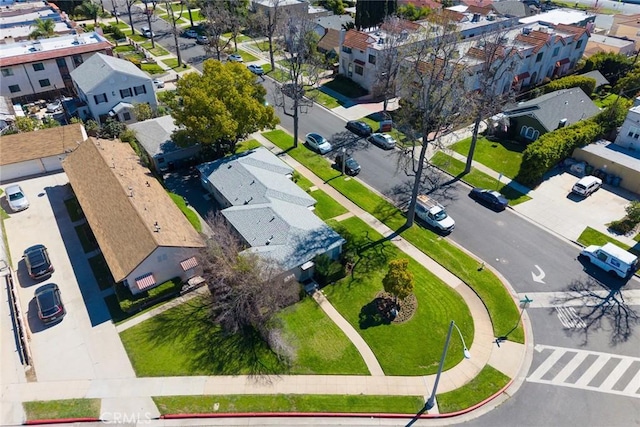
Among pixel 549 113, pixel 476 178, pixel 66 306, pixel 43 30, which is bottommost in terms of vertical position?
pixel 66 306

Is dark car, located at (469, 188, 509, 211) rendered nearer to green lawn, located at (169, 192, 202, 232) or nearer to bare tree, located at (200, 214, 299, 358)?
bare tree, located at (200, 214, 299, 358)

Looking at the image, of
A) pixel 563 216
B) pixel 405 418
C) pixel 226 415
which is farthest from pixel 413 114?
pixel 226 415

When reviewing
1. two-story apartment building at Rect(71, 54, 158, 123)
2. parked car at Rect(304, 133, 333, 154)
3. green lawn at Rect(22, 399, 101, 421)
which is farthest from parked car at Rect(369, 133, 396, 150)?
green lawn at Rect(22, 399, 101, 421)

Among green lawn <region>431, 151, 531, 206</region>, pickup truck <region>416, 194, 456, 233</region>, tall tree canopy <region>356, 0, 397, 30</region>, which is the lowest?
green lawn <region>431, 151, 531, 206</region>

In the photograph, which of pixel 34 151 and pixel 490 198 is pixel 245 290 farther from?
pixel 34 151

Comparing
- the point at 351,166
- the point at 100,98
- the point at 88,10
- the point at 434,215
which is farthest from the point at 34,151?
the point at 88,10

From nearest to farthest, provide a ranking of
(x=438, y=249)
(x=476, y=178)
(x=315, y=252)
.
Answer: (x=315, y=252) → (x=438, y=249) → (x=476, y=178)
